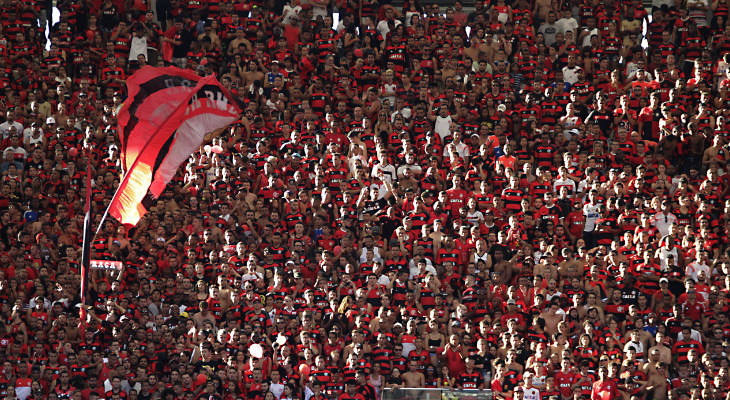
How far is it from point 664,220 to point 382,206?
474 cm

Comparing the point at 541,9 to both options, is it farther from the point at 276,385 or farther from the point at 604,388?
the point at 276,385

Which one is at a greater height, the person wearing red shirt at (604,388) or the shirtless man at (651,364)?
the shirtless man at (651,364)

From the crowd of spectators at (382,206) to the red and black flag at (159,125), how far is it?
9.39 ft

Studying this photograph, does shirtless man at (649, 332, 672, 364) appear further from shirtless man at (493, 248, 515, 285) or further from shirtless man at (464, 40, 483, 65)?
shirtless man at (464, 40, 483, 65)

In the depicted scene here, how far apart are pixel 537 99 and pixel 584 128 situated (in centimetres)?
119

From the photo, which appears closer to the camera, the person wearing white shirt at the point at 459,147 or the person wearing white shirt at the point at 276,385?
the person wearing white shirt at the point at 276,385

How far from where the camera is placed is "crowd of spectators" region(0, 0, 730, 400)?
20.5 metres

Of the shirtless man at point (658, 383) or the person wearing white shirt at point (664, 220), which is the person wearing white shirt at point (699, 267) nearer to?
the person wearing white shirt at point (664, 220)

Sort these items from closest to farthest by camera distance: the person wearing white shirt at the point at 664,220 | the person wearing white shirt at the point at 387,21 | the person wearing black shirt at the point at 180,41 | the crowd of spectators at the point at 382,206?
the crowd of spectators at the point at 382,206 → the person wearing white shirt at the point at 664,220 → the person wearing black shirt at the point at 180,41 → the person wearing white shirt at the point at 387,21

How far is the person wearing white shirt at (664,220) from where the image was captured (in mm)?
22719

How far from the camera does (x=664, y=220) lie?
74.7ft

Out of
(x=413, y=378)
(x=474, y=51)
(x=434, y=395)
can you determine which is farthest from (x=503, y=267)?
(x=474, y=51)

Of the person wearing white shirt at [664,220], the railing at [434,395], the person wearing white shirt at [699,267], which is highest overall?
the person wearing white shirt at [664,220]

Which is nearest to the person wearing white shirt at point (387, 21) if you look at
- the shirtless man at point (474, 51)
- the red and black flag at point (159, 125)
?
the shirtless man at point (474, 51)
